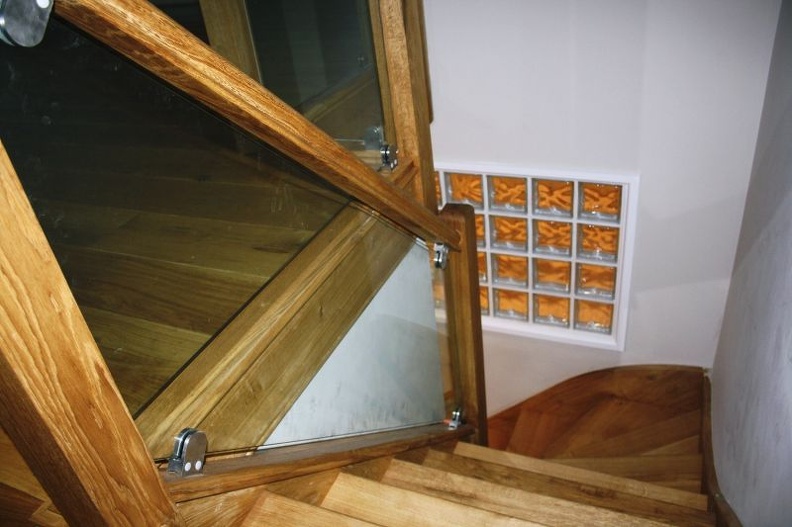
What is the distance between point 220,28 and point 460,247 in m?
1.05

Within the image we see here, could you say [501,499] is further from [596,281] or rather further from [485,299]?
[485,299]

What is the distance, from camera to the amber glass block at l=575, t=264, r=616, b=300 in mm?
3229

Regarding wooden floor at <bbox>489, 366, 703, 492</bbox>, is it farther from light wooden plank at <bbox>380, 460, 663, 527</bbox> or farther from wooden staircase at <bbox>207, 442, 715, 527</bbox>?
light wooden plank at <bbox>380, 460, 663, 527</bbox>

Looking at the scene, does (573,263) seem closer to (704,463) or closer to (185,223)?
(704,463)

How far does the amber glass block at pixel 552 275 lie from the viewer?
3.32 m

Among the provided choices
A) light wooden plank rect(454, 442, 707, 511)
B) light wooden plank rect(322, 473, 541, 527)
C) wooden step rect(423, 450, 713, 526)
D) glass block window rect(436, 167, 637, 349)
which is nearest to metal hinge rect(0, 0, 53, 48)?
light wooden plank rect(322, 473, 541, 527)

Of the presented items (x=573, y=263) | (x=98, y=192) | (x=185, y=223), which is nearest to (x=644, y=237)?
(x=573, y=263)

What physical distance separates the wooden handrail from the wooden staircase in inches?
23.7

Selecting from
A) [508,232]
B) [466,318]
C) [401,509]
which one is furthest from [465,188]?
[401,509]

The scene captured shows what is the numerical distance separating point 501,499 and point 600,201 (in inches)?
73.4

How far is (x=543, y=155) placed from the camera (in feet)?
9.59

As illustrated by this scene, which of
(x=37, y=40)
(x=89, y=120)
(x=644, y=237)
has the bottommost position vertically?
(x=644, y=237)

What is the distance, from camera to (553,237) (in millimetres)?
3232

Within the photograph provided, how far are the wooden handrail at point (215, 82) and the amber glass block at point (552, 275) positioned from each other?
216 centimetres
